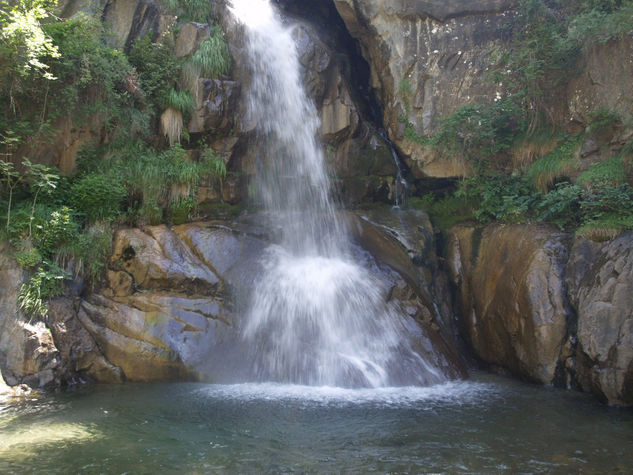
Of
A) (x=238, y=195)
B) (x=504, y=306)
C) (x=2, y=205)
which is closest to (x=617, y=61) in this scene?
(x=504, y=306)

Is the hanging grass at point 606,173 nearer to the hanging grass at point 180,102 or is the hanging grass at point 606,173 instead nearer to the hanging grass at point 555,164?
the hanging grass at point 555,164

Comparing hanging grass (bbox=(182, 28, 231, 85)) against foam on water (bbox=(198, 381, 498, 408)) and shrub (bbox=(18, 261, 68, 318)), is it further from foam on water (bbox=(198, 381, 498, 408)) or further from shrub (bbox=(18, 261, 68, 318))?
foam on water (bbox=(198, 381, 498, 408))

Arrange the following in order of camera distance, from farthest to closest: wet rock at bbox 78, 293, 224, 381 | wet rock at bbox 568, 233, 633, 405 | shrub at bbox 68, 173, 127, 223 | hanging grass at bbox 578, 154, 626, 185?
shrub at bbox 68, 173, 127, 223
hanging grass at bbox 578, 154, 626, 185
wet rock at bbox 78, 293, 224, 381
wet rock at bbox 568, 233, 633, 405

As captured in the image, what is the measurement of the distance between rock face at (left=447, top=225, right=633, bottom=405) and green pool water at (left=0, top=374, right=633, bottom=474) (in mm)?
572

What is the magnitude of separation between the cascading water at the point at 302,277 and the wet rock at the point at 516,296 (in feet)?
4.99

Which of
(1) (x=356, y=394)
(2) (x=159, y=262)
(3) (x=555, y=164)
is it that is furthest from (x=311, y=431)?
(3) (x=555, y=164)

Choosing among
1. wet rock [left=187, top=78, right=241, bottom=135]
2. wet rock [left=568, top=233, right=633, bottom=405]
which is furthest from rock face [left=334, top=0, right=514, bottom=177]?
wet rock [left=568, top=233, right=633, bottom=405]

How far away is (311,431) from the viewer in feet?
17.1

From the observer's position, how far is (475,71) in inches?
435

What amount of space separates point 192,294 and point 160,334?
0.92 m

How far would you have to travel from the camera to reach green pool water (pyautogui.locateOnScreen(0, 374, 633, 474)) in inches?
172

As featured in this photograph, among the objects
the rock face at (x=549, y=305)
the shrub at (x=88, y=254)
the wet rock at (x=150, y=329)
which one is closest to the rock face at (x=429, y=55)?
the rock face at (x=549, y=305)

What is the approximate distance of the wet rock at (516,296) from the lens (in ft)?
24.6

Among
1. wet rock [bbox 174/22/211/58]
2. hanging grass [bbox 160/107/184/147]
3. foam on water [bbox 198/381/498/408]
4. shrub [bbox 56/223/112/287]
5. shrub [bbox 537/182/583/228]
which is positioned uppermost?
wet rock [bbox 174/22/211/58]
